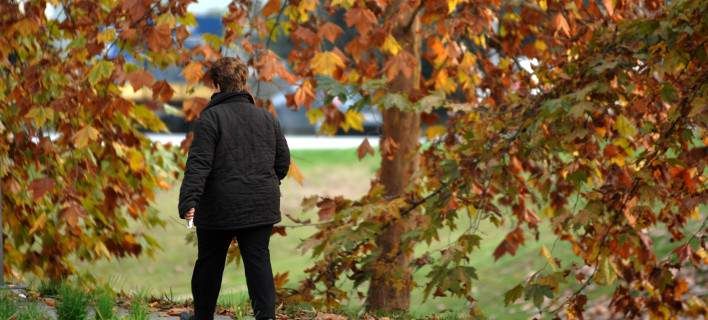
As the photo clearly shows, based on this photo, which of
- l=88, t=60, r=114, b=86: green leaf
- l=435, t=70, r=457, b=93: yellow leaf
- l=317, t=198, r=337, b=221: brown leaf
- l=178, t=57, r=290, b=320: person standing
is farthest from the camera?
l=435, t=70, r=457, b=93: yellow leaf

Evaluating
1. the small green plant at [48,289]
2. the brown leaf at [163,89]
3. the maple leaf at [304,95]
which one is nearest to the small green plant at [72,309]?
the small green plant at [48,289]

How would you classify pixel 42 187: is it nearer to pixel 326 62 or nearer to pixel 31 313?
pixel 31 313

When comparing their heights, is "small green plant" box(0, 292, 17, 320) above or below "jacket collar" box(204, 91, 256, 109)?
below

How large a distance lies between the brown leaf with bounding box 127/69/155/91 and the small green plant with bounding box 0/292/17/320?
58.6 inches

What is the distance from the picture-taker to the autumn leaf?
25.8ft

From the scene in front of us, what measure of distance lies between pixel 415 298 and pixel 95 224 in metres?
6.82

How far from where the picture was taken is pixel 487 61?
1104cm

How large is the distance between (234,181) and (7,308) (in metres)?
1.49

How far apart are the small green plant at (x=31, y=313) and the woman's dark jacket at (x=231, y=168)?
1029 mm

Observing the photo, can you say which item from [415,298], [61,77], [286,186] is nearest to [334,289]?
[61,77]

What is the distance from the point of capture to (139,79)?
7.27m

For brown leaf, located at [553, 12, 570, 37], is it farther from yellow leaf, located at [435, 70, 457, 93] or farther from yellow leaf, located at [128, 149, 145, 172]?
yellow leaf, located at [128, 149, 145, 172]

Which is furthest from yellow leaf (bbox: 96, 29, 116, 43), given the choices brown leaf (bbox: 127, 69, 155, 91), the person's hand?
the person's hand

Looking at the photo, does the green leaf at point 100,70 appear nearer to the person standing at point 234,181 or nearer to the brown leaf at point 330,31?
the brown leaf at point 330,31
